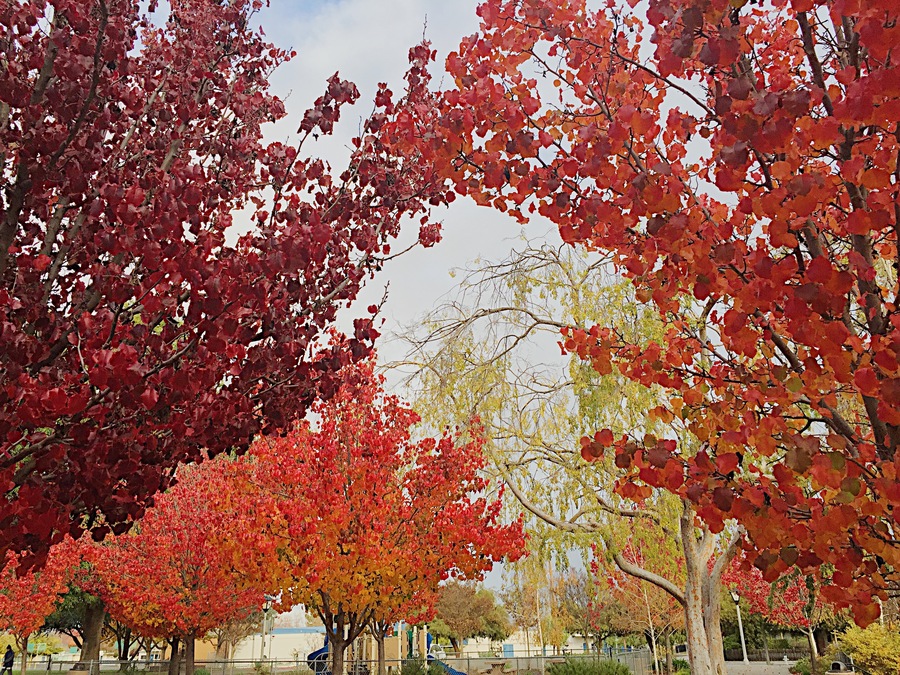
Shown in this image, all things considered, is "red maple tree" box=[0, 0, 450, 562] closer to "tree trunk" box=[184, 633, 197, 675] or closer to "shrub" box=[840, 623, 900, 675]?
"shrub" box=[840, 623, 900, 675]

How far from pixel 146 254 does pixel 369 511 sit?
8.45 meters

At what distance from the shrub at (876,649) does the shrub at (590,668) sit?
17.0 feet

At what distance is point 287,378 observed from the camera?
3.88 metres

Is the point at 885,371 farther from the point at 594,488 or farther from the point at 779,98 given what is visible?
the point at 594,488

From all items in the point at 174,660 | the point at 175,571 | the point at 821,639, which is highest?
the point at 175,571

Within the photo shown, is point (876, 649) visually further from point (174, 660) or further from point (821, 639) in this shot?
point (821, 639)

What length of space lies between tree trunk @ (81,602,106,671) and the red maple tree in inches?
1025

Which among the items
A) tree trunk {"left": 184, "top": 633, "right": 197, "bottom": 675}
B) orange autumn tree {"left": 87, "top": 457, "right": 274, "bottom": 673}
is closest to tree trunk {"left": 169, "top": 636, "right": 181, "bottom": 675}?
orange autumn tree {"left": 87, "top": 457, "right": 274, "bottom": 673}

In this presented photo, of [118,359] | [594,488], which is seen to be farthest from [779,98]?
[594,488]

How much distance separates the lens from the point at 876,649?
529 inches

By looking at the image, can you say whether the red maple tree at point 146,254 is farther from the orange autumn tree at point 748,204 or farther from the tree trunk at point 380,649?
the tree trunk at point 380,649

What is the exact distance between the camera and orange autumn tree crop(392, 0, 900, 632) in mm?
2271

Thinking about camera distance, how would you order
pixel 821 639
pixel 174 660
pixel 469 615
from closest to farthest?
1. pixel 174 660
2. pixel 821 639
3. pixel 469 615

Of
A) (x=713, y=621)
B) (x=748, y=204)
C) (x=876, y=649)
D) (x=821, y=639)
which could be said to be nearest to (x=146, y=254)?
(x=748, y=204)
